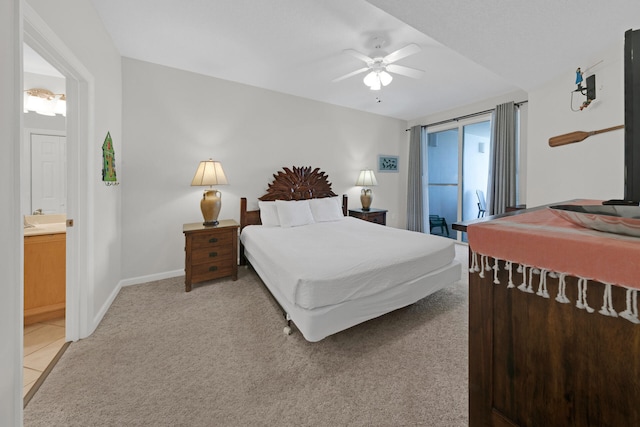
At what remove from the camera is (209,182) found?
112 inches

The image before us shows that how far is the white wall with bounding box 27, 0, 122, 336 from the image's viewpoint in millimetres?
1588

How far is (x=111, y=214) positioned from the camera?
2.42 m

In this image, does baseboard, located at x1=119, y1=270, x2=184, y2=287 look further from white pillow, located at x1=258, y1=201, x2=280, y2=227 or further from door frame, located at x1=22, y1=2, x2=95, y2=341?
white pillow, located at x1=258, y1=201, x2=280, y2=227

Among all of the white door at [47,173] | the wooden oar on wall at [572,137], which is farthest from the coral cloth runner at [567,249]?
the white door at [47,173]

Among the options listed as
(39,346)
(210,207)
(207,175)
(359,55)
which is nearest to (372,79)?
(359,55)

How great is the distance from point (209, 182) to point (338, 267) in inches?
77.4

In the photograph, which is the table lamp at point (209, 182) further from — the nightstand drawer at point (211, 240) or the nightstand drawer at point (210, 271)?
the nightstand drawer at point (210, 271)

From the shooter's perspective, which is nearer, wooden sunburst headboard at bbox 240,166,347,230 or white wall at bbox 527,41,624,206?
white wall at bbox 527,41,624,206

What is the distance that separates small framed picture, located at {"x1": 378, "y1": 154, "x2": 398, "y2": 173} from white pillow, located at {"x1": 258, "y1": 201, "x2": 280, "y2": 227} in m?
2.51

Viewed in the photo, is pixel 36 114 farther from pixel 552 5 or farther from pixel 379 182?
pixel 379 182

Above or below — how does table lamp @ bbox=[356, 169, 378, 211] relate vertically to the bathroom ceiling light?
below

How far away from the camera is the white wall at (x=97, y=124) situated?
1588mm

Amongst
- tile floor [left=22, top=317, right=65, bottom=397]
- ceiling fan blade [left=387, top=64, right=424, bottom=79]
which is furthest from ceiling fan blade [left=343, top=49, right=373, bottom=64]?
tile floor [left=22, top=317, right=65, bottom=397]

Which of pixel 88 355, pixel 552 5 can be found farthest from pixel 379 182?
pixel 88 355
